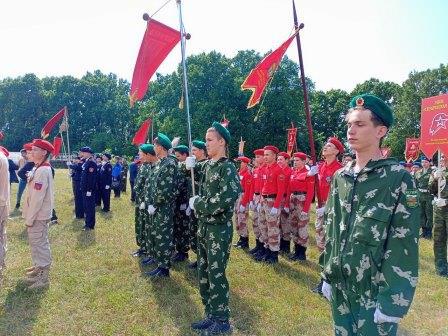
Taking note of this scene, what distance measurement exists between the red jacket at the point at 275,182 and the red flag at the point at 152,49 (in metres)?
3.32

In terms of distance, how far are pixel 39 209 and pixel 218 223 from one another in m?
3.12

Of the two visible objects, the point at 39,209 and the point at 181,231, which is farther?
the point at 181,231

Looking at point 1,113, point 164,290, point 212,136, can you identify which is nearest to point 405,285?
point 212,136

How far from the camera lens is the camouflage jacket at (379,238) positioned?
89.9 inches

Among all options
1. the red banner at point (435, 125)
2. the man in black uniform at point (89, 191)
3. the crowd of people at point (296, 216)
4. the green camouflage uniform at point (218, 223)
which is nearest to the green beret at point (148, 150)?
the crowd of people at point (296, 216)

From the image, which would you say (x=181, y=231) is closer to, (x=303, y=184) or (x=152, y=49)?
(x=303, y=184)

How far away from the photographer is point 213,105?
34.8 meters

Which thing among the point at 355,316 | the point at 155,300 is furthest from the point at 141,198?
the point at 355,316

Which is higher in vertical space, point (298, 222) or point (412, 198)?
point (412, 198)

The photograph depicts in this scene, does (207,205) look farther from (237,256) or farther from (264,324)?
(237,256)

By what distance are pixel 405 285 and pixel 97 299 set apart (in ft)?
15.2

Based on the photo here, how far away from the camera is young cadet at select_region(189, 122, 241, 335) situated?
4.27 metres

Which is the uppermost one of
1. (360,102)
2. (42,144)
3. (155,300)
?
(360,102)

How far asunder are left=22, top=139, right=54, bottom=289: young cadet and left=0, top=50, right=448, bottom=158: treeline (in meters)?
18.5
